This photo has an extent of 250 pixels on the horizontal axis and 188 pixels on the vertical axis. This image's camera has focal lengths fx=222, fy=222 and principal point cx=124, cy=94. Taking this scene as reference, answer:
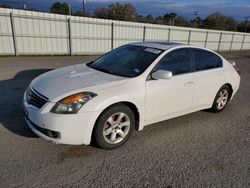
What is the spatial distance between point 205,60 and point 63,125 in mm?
3150

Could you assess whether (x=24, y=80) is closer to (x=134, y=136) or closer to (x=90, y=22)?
(x=134, y=136)

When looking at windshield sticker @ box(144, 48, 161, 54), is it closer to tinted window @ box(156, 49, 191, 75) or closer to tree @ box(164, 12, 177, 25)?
tinted window @ box(156, 49, 191, 75)

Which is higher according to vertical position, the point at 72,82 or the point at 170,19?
the point at 170,19

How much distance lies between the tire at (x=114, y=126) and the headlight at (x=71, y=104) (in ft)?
1.10

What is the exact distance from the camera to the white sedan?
2959 millimetres

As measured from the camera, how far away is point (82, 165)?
2.93m

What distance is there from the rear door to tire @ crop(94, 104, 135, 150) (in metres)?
1.58

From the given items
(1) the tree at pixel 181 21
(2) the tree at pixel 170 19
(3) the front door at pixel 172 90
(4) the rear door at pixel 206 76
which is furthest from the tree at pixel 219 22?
(3) the front door at pixel 172 90

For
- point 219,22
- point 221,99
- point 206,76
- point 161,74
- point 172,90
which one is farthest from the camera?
point 219,22

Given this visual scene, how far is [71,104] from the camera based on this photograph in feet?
9.67

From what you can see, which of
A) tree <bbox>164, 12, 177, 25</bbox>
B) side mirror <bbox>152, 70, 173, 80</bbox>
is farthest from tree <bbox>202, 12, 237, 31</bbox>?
side mirror <bbox>152, 70, 173, 80</bbox>

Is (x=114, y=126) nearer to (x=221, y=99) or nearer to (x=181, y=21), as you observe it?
(x=221, y=99)

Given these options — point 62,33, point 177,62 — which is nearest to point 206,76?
point 177,62

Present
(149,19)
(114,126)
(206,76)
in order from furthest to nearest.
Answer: (149,19) < (206,76) < (114,126)
